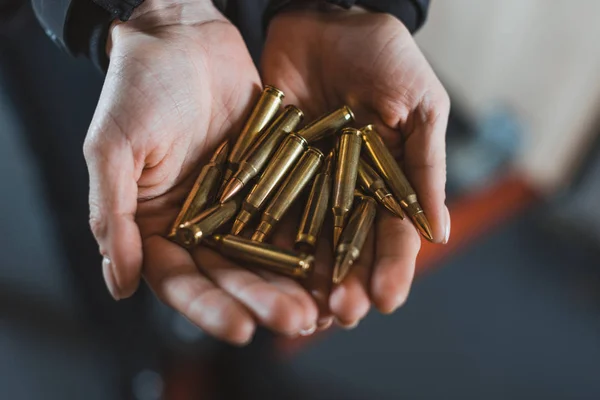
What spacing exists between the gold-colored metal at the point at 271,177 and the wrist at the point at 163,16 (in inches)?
14.7

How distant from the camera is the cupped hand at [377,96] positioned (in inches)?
44.8

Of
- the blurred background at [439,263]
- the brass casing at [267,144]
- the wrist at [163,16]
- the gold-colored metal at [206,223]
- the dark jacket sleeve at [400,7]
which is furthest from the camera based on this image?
the blurred background at [439,263]

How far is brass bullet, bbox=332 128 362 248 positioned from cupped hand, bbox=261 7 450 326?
0.27 feet

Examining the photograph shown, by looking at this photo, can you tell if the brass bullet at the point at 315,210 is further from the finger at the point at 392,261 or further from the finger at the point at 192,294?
the finger at the point at 192,294

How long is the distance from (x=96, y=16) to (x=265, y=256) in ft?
2.04

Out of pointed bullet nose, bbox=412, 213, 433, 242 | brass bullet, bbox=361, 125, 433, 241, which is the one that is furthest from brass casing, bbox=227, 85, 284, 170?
pointed bullet nose, bbox=412, 213, 433, 242

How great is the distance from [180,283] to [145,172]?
275 mm

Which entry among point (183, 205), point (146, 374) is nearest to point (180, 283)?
point (183, 205)

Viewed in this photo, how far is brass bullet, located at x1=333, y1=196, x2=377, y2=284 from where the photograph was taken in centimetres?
118

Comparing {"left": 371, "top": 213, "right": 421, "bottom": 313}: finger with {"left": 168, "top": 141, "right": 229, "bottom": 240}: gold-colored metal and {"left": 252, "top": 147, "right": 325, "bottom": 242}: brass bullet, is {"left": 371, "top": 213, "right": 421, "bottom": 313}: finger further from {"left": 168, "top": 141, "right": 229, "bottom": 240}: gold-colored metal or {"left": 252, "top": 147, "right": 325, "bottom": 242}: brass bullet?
{"left": 168, "top": 141, "right": 229, "bottom": 240}: gold-colored metal

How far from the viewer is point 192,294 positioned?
1062 millimetres

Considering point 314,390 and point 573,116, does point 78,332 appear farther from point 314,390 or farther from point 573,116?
point 573,116

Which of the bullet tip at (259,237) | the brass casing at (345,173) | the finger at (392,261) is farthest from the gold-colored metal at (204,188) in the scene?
the finger at (392,261)

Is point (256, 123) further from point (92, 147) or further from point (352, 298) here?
point (352, 298)
